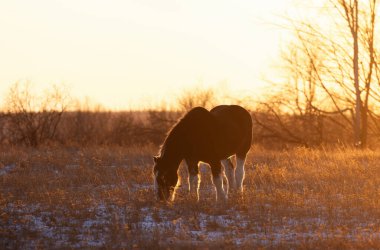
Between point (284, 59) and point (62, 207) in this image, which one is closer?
point (62, 207)

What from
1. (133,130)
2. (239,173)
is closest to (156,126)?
(133,130)

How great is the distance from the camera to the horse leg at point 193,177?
12.2m

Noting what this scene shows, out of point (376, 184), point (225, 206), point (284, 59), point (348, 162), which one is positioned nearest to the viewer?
point (225, 206)

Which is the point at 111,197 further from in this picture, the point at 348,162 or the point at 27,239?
the point at 348,162

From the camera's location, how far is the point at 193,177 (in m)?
12.2

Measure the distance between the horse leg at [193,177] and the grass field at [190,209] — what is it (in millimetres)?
213

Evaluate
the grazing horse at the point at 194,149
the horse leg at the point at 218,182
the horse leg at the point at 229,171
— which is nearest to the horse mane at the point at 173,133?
the grazing horse at the point at 194,149

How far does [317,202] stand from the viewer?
12352 mm

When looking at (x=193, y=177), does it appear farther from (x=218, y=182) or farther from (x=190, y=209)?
(x=190, y=209)

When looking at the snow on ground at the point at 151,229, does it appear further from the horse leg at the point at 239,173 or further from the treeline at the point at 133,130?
the treeline at the point at 133,130

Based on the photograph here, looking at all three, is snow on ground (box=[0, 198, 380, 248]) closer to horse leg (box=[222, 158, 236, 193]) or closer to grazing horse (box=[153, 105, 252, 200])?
grazing horse (box=[153, 105, 252, 200])

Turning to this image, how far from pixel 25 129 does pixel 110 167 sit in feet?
38.8

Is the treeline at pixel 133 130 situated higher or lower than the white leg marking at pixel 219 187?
higher

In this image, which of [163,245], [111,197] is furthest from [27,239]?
[111,197]
